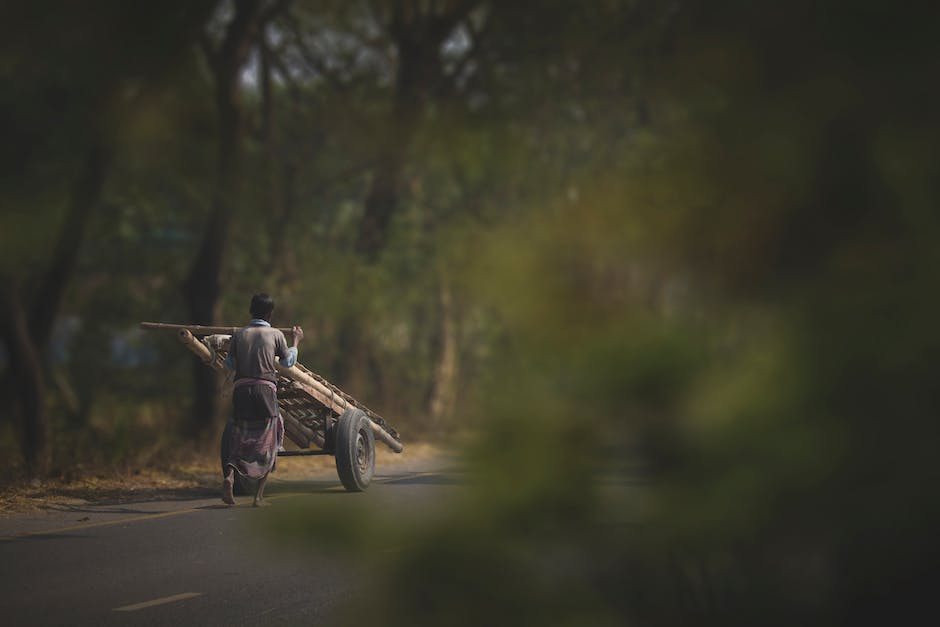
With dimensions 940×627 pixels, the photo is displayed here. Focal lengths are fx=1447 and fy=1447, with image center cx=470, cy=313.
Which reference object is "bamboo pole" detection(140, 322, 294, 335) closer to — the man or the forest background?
the man

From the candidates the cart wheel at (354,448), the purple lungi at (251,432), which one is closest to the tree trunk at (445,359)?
the cart wheel at (354,448)

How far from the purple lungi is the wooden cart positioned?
367 mm

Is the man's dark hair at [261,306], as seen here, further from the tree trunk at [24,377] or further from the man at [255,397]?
the tree trunk at [24,377]

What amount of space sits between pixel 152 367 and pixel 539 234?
25078 millimetres

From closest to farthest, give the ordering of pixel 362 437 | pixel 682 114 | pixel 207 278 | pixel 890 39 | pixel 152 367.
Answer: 1. pixel 890 39
2. pixel 682 114
3. pixel 362 437
4. pixel 207 278
5. pixel 152 367

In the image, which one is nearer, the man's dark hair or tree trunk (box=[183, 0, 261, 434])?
the man's dark hair

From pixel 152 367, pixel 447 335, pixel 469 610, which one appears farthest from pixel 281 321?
pixel 469 610

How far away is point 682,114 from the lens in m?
1.84

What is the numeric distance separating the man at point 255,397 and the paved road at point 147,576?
717 mm

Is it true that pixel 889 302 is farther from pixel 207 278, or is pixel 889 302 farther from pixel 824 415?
pixel 207 278

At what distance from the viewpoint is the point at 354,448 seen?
13562 mm

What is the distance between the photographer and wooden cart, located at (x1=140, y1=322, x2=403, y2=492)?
43.0 feet

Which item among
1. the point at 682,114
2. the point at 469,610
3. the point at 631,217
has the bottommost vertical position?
the point at 469,610

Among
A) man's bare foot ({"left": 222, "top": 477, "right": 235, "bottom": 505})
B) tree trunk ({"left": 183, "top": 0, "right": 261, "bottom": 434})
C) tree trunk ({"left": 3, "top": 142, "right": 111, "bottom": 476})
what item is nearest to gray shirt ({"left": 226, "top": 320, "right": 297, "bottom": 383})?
man's bare foot ({"left": 222, "top": 477, "right": 235, "bottom": 505})
